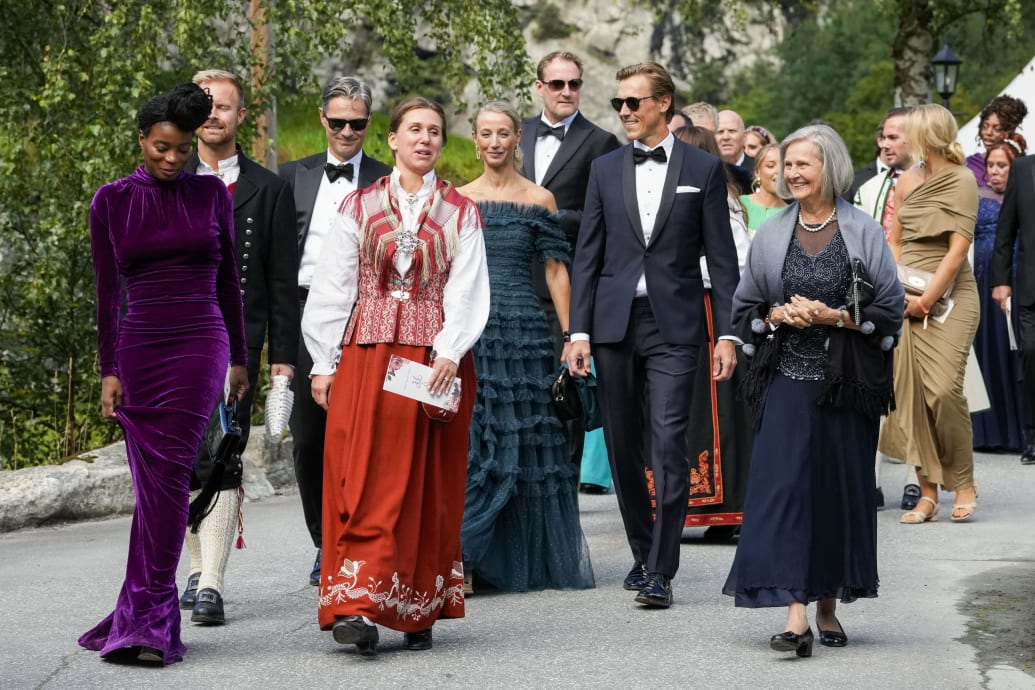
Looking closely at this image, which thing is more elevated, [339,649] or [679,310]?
[679,310]

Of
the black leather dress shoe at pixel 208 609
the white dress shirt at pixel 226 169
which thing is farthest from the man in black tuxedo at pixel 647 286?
the black leather dress shoe at pixel 208 609

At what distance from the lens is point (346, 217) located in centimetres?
707

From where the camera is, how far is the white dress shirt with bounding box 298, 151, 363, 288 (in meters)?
8.54

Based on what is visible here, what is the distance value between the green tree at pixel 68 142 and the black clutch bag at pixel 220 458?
5542mm

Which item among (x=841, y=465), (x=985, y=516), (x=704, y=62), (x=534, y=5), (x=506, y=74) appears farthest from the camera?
(x=704, y=62)

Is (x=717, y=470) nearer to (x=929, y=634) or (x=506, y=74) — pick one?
(x=929, y=634)

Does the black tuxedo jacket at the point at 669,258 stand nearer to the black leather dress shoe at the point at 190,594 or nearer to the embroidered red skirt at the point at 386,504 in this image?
the embroidered red skirt at the point at 386,504

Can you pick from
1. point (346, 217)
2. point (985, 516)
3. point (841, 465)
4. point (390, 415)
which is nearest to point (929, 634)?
point (841, 465)

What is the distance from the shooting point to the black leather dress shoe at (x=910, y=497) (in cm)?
1117

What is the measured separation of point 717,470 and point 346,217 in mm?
3445

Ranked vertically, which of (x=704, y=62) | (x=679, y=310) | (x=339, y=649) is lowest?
(x=339, y=649)

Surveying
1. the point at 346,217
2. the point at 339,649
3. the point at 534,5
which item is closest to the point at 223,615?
the point at 339,649

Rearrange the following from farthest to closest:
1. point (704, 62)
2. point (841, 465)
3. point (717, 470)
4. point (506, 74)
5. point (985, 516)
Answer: point (704, 62) < point (506, 74) < point (985, 516) < point (717, 470) < point (841, 465)

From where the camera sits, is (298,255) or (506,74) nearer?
(298,255)
